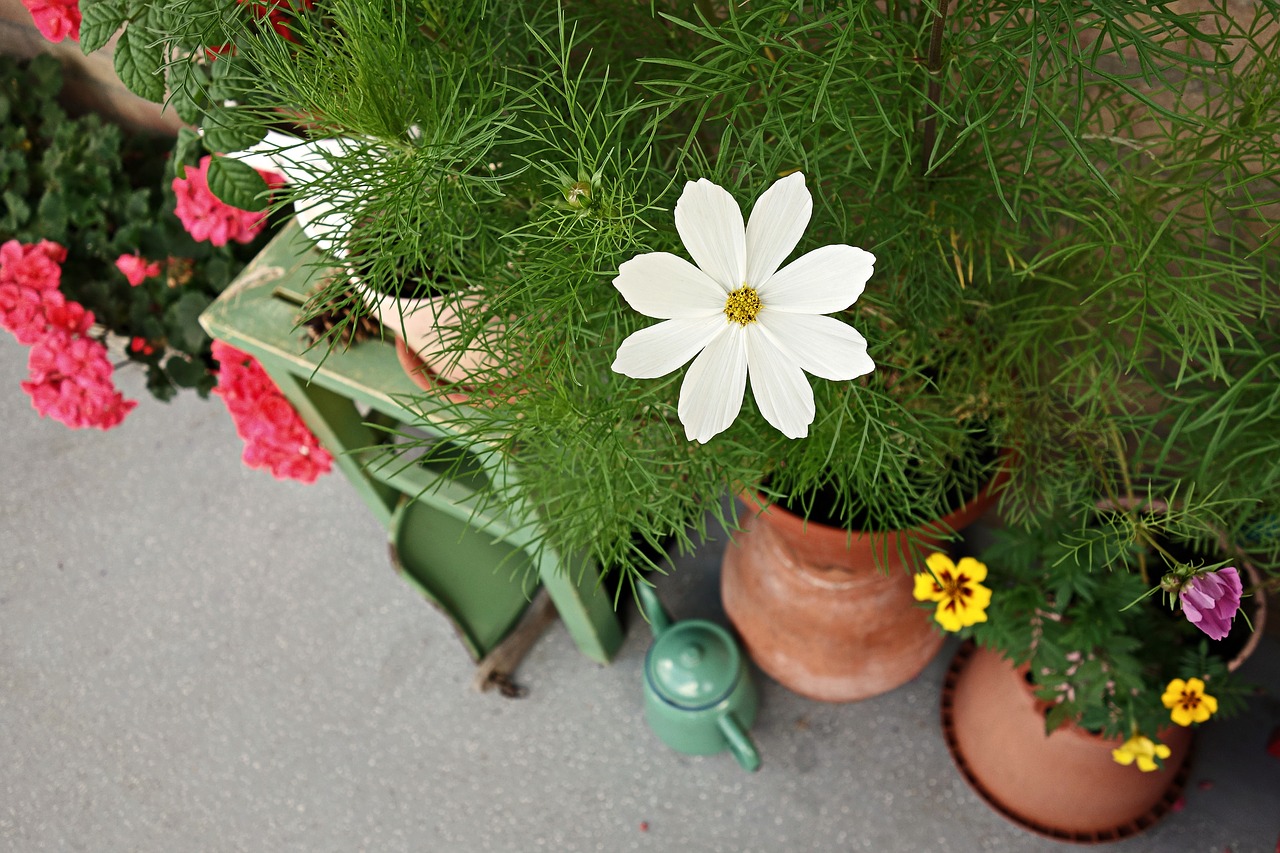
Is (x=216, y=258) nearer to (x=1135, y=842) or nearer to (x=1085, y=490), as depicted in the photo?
(x=1085, y=490)

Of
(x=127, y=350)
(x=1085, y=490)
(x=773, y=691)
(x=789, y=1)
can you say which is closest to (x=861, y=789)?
(x=773, y=691)

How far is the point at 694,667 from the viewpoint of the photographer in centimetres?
123

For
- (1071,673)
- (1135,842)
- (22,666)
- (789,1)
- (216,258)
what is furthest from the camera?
(22,666)

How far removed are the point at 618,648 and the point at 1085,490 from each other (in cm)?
75

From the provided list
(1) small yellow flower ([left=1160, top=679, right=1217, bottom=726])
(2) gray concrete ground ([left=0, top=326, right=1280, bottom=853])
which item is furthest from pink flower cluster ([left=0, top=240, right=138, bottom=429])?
(1) small yellow flower ([left=1160, top=679, right=1217, bottom=726])

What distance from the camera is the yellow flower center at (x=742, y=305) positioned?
54 cm

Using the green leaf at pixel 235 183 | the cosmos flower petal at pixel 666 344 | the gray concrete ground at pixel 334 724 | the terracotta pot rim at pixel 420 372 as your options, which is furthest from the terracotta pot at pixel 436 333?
the gray concrete ground at pixel 334 724

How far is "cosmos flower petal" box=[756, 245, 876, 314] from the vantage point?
51 centimetres

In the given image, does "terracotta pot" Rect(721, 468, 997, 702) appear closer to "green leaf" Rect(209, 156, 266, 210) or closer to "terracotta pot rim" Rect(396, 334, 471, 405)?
"terracotta pot rim" Rect(396, 334, 471, 405)

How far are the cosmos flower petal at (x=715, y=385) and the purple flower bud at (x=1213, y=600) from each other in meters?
0.27

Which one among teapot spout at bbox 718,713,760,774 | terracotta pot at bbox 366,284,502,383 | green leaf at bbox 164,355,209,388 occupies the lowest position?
teapot spout at bbox 718,713,760,774

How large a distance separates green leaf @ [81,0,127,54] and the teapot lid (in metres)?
0.89

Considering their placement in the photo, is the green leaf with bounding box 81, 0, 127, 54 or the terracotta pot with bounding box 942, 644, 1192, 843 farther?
the terracotta pot with bounding box 942, 644, 1192, 843

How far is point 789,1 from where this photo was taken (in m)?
0.58
